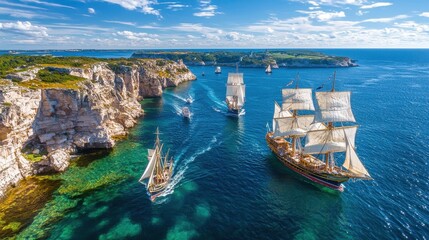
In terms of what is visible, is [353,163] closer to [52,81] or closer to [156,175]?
[156,175]

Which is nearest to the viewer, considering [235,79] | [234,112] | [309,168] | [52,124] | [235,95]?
[309,168]

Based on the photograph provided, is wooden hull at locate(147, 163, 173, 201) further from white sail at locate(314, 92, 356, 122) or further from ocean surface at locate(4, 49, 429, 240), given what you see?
white sail at locate(314, 92, 356, 122)

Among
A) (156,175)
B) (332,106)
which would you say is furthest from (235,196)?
(332,106)

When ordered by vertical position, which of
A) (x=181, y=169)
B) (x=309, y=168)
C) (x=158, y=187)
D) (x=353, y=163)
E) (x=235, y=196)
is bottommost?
(x=235, y=196)

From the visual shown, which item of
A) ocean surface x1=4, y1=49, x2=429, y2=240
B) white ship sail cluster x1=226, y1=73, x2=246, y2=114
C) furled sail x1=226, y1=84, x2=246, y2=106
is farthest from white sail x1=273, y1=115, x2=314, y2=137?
furled sail x1=226, y1=84, x2=246, y2=106

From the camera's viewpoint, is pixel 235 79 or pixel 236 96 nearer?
pixel 236 96

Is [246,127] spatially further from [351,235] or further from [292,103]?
[351,235]

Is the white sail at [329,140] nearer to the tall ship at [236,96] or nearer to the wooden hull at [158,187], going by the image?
the wooden hull at [158,187]
